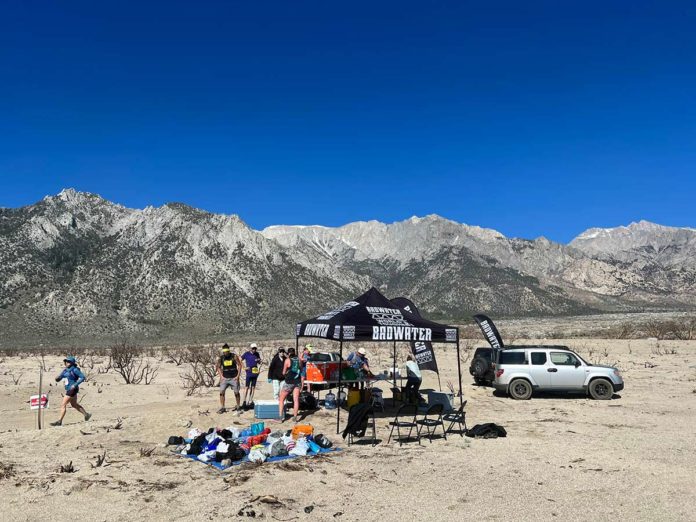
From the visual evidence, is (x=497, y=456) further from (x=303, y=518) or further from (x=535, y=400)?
(x=535, y=400)

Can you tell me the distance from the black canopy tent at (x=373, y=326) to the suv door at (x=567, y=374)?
4938 millimetres

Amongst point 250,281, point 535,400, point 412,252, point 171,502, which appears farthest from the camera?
point 412,252

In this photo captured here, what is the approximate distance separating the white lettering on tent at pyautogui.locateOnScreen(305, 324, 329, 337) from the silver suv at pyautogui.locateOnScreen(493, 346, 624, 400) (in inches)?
265

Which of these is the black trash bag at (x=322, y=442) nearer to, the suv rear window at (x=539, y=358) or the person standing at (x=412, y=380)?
the person standing at (x=412, y=380)

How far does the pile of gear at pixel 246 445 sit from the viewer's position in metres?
9.72

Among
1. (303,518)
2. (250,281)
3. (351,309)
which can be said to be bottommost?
(303,518)

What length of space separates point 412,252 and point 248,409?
7004 inches

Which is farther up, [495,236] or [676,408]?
[495,236]

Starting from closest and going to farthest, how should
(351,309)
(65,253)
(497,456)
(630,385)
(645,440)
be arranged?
(497,456), (645,440), (351,309), (630,385), (65,253)

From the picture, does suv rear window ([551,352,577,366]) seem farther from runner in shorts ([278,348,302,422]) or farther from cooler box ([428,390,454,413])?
runner in shorts ([278,348,302,422])

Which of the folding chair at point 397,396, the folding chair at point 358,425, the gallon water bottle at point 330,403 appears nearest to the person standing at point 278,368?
the gallon water bottle at point 330,403

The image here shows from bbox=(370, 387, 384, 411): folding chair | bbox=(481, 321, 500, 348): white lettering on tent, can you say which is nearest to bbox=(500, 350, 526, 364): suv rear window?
bbox=(481, 321, 500, 348): white lettering on tent

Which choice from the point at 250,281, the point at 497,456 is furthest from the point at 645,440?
the point at 250,281

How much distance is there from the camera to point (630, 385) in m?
19.9
